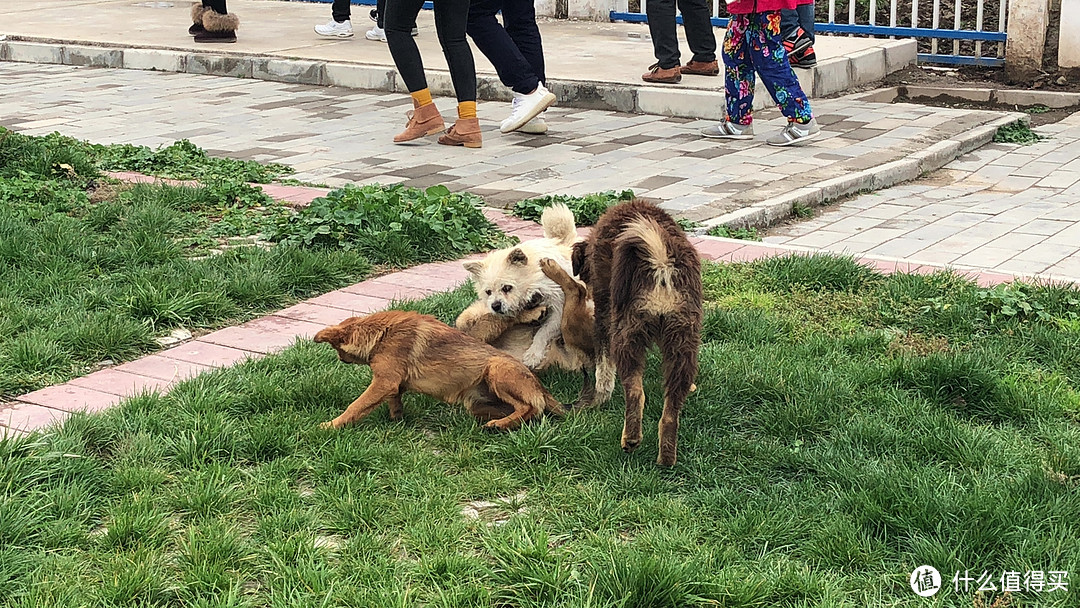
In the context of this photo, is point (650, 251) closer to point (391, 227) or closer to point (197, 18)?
point (391, 227)

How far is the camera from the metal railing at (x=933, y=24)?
38.9ft

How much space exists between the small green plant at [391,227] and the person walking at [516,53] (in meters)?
2.70

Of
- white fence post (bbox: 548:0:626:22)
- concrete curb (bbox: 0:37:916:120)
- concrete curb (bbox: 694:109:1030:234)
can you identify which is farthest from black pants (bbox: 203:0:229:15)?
concrete curb (bbox: 694:109:1030:234)

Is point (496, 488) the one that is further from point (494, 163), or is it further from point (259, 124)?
point (259, 124)

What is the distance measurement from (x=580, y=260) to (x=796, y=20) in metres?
5.76

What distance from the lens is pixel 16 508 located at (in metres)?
3.11

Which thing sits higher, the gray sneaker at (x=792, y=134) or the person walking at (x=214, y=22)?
the person walking at (x=214, y=22)

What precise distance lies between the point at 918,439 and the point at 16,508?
2615 mm

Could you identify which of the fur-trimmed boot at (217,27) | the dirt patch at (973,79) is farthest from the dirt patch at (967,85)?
the fur-trimmed boot at (217,27)

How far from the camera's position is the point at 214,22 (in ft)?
42.0

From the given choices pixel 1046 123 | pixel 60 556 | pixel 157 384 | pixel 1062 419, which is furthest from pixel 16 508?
pixel 1046 123

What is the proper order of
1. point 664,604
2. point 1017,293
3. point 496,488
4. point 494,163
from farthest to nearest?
point 494,163 → point 1017,293 → point 496,488 → point 664,604

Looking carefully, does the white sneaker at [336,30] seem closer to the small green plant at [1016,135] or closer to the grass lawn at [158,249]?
the grass lawn at [158,249]

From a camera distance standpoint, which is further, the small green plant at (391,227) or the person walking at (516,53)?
the person walking at (516,53)
